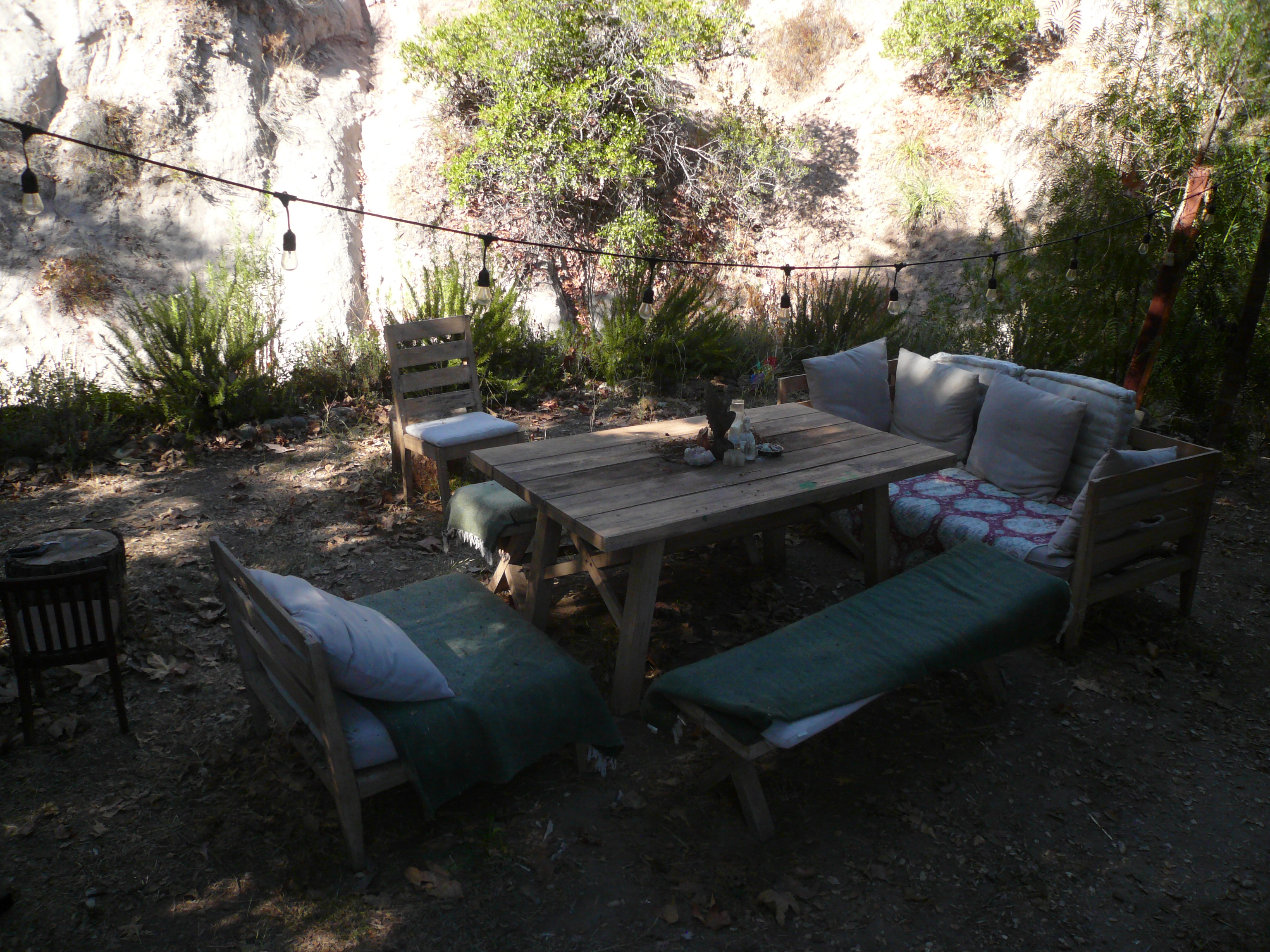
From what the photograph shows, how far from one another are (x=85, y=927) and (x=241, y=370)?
4.59m

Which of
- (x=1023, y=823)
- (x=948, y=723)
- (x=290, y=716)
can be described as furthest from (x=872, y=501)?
(x=290, y=716)

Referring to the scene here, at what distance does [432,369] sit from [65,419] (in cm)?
242

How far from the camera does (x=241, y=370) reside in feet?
20.2

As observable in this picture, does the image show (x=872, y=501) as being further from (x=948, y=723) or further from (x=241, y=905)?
(x=241, y=905)

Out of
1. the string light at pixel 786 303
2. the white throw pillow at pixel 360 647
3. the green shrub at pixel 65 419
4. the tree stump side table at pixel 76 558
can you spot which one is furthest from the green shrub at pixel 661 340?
the white throw pillow at pixel 360 647

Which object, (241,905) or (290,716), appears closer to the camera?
(241,905)

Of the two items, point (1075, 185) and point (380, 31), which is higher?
point (380, 31)

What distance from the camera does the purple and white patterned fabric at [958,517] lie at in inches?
150

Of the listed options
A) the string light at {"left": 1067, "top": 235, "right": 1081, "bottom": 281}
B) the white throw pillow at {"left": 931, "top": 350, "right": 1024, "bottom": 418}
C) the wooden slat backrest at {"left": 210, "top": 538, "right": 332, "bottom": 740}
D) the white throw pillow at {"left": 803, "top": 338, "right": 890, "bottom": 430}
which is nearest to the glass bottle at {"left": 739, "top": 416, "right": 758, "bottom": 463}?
the white throw pillow at {"left": 803, "top": 338, "right": 890, "bottom": 430}

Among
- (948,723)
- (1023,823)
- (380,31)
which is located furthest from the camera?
(380,31)

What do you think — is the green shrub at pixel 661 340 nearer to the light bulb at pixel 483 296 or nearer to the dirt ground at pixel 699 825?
the light bulb at pixel 483 296

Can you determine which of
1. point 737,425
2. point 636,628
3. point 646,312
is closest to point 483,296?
point 646,312

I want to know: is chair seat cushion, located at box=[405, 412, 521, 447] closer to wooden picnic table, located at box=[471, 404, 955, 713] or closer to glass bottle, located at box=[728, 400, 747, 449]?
wooden picnic table, located at box=[471, 404, 955, 713]

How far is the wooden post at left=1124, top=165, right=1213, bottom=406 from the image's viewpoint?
5.62m
